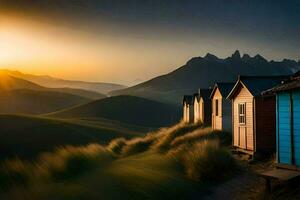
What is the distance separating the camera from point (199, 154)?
18.9 metres

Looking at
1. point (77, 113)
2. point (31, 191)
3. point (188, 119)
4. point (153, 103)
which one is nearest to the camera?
point (31, 191)

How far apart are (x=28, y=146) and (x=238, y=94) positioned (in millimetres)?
34507

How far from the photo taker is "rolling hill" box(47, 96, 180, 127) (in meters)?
145

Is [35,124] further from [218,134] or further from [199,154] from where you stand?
[199,154]

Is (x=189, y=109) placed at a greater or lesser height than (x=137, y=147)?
greater

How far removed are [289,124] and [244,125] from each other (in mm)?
9882

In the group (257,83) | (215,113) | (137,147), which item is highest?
(257,83)

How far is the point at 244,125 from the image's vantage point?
82.2 feet

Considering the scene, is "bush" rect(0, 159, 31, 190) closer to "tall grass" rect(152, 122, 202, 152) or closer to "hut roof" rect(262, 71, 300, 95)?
"hut roof" rect(262, 71, 300, 95)

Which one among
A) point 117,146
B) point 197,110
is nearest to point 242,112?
point 117,146

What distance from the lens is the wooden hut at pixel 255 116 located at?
77.1ft

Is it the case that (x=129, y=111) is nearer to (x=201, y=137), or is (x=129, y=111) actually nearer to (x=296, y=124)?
(x=201, y=137)

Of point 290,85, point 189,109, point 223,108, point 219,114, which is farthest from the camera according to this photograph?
point 189,109

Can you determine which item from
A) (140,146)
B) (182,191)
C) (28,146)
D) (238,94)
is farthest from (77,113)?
(182,191)
